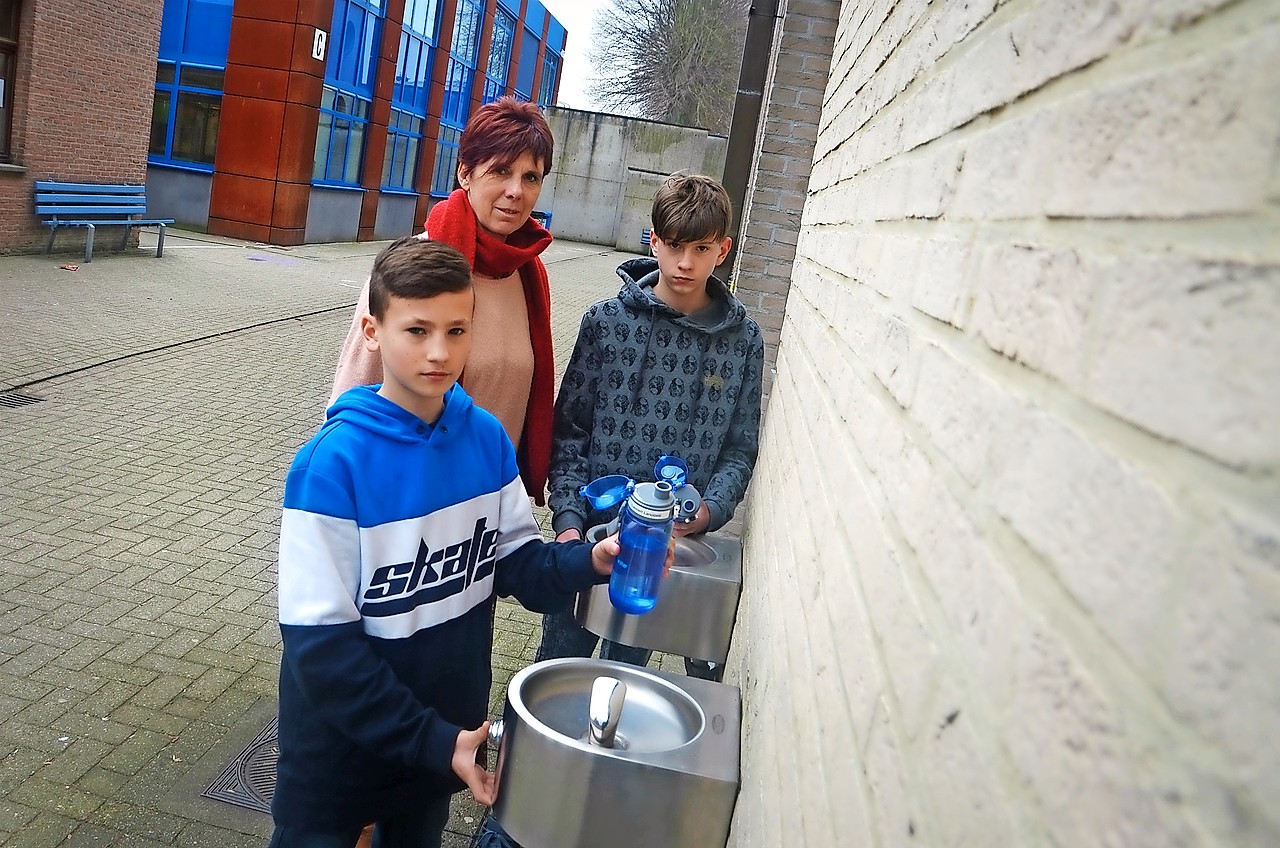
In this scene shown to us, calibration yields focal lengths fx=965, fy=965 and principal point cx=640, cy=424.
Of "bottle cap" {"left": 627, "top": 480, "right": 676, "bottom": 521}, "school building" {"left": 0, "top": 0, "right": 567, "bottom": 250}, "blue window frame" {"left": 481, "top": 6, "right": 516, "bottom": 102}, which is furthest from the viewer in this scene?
"blue window frame" {"left": 481, "top": 6, "right": 516, "bottom": 102}

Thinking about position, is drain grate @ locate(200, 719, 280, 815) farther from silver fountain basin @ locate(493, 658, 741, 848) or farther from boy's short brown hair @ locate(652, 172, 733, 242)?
boy's short brown hair @ locate(652, 172, 733, 242)

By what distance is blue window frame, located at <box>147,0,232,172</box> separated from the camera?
711 inches

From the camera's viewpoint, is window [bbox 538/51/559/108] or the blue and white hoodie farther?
window [bbox 538/51/559/108]

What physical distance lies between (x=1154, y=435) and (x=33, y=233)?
14.8 m

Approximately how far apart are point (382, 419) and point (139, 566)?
2959 mm

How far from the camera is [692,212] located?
9.18 ft

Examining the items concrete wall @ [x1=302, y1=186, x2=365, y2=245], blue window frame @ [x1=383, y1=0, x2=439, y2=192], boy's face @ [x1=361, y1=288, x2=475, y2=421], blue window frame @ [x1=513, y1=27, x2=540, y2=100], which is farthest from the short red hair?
blue window frame @ [x1=513, y1=27, x2=540, y2=100]

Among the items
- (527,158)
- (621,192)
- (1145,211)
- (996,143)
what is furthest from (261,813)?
(621,192)

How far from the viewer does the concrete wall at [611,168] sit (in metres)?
31.2

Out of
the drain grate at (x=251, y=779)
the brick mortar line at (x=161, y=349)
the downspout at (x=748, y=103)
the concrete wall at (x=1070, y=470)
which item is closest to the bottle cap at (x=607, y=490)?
the concrete wall at (x=1070, y=470)

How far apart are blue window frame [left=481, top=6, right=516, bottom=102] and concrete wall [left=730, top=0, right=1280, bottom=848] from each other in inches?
1169

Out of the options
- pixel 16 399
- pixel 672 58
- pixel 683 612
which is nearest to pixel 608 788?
pixel 683 612

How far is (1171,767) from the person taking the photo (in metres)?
0.50

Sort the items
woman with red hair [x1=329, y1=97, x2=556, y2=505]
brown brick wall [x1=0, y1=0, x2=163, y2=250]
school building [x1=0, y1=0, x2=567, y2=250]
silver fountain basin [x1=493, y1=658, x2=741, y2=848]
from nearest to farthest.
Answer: silver fountain basin [x1=493, y1=658, x2=741, y2=848], woman with red hair [x1=329, y1=97, x2=556, y2=505], brown brick wall [x1=0, y1=0, x2=163, y2=250], school building [x1=0, y1=0, x2=567, y2=250]
